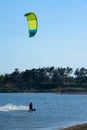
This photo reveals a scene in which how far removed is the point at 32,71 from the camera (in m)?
183

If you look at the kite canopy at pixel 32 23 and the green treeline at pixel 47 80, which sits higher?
the kite canopy at pixel 32 23

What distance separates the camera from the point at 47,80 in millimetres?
181750

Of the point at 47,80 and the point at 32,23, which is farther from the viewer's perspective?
the point at 47,80

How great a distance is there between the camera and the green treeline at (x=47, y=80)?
182 meters

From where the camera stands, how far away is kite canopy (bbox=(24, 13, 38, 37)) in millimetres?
29266

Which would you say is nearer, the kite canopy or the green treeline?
the kite canopy

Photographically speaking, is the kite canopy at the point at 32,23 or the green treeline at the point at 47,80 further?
the green treeline at the point at 47,80

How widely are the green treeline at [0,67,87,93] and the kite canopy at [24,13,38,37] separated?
490 ft

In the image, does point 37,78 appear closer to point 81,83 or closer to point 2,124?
point 81,83

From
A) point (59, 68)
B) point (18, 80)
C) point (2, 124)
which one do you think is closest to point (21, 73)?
point (18, 80)

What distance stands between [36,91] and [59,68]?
13.0 metres

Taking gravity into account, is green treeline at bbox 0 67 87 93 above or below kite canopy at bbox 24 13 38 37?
below

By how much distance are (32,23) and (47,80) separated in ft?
500

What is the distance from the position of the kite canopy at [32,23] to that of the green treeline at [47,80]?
490 ft
